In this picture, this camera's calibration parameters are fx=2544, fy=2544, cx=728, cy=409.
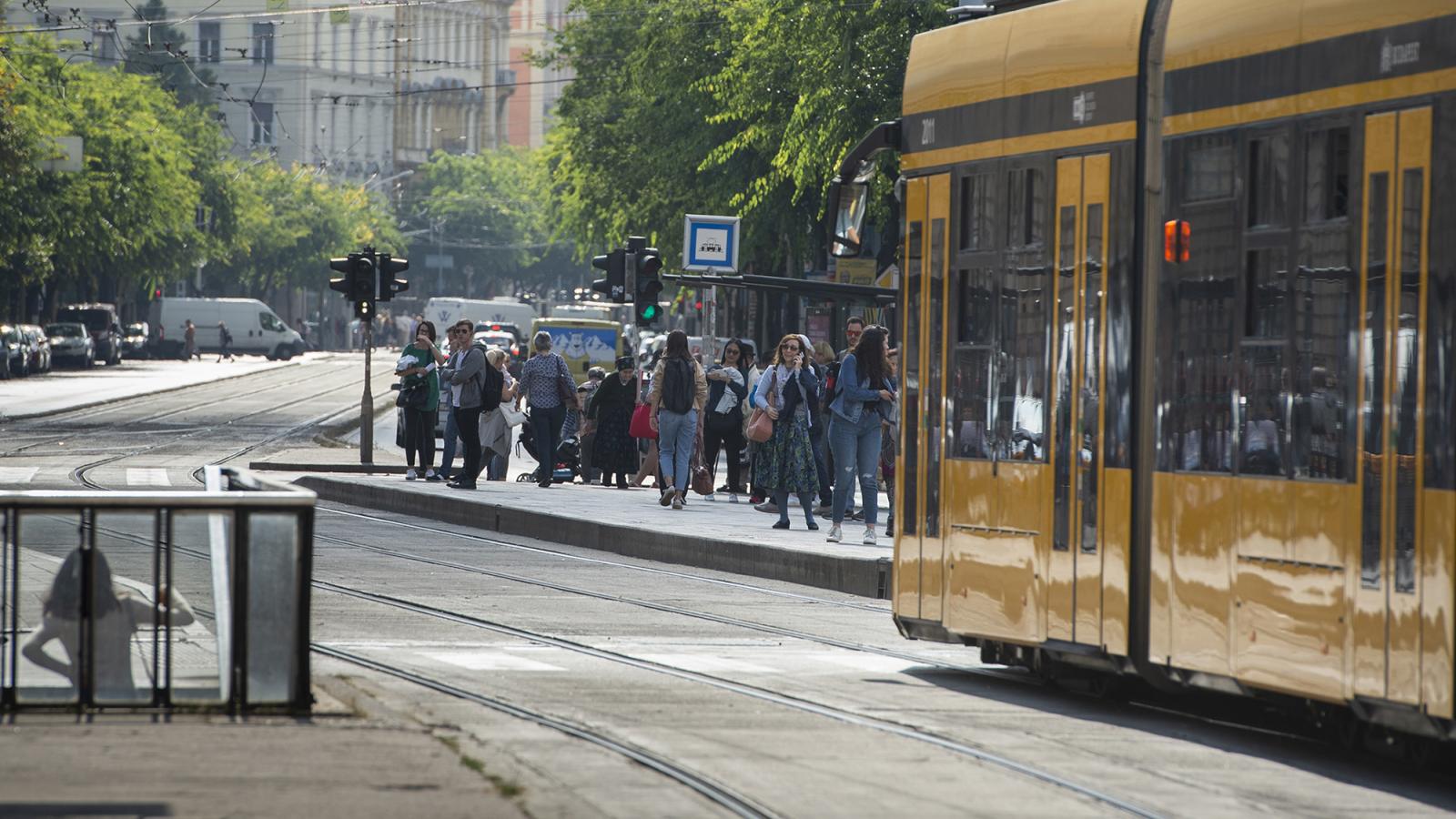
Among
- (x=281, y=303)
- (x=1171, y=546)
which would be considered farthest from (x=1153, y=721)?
(x=281, y=303)

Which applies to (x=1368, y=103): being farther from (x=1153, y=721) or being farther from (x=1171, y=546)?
(x=1153, y=721)

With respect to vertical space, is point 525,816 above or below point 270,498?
below

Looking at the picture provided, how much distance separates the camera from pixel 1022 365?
10.1m

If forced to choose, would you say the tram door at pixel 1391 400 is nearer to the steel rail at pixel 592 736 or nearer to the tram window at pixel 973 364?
the steel rail at pixel 592 736

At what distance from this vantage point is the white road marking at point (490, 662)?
1112 centimetres

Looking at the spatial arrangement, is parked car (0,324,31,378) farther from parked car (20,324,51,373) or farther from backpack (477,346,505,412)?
backpack (477,346,505,412)

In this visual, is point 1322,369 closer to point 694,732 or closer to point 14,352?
point 694,732

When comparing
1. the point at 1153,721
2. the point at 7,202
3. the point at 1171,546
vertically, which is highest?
the point at 7,202

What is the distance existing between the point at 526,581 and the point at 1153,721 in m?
7.45

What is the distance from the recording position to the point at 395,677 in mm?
10508

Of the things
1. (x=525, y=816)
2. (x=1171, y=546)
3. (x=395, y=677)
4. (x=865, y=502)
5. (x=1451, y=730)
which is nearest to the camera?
(x=525, y=816)

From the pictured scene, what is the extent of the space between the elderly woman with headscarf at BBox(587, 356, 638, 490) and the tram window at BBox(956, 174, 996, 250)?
46.7 feet

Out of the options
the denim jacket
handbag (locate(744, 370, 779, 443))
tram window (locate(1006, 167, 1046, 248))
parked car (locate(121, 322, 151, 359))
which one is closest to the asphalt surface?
tram window (locate(1006, 167, 1046, 248))

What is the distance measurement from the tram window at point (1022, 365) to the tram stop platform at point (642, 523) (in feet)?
20.7
